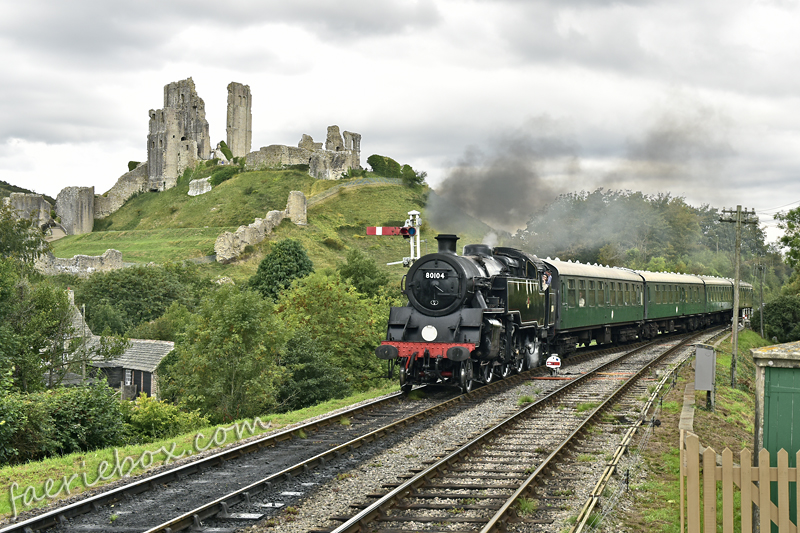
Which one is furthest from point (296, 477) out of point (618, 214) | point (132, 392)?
point (618, 214)

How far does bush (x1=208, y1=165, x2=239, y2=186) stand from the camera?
93312mm

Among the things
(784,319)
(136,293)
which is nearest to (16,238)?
(136,293)

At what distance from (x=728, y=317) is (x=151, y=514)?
5294cm

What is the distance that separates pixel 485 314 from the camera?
16.2m

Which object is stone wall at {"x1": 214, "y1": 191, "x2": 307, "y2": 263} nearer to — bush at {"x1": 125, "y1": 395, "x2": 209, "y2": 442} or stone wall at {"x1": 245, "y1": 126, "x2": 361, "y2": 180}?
stone wall at {"x1": 245, "y1": 126, "x2": 361, "y2": 180}

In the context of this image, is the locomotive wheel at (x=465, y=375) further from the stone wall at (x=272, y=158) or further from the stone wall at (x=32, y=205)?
the stone wall at (x=32, y=205)

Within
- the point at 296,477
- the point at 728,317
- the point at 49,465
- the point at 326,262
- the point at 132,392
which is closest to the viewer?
the point at 296,477

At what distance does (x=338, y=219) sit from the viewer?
265ft

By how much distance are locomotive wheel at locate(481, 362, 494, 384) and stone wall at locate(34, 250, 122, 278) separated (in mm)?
53673

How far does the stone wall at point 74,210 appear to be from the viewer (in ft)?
313

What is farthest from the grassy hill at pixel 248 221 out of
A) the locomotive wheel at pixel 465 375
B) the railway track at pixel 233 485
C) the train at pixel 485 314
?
the railway track at pixel 233 485

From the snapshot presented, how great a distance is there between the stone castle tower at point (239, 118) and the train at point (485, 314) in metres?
90.2

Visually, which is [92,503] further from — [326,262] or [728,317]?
[326,262]

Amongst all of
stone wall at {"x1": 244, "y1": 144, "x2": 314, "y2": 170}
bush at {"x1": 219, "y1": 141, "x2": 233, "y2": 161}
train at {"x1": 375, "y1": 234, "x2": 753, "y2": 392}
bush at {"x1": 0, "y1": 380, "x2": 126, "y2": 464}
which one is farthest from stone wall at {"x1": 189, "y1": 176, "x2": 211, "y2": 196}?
bush at {"x1": 0, "y1": 380, "x2": 126, "y2": 464}
